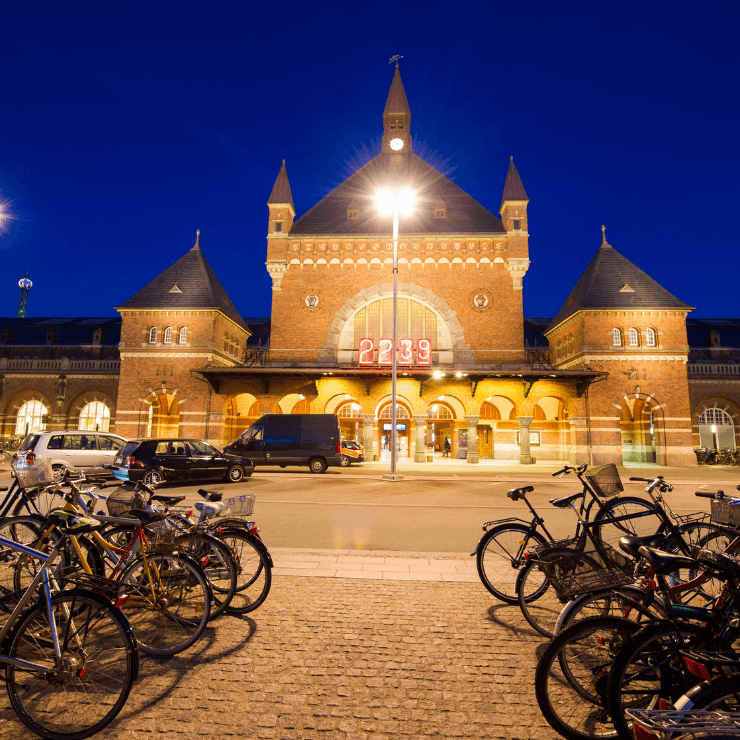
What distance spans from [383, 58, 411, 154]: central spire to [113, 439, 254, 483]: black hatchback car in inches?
1029

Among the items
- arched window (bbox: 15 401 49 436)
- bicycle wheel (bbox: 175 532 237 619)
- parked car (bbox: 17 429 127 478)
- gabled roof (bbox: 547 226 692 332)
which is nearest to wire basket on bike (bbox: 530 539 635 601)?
bicycle wheel (bbox: 175 532 237 619)

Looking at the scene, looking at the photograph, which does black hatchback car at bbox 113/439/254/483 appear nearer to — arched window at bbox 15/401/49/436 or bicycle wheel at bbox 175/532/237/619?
bicycle wheel at bbox 175/532/237/619

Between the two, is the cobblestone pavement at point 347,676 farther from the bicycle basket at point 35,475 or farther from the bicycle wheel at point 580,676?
the bicycle basket at point 35,475

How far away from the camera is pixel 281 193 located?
98.2ft

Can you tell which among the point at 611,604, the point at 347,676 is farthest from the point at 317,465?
the point at 611,604

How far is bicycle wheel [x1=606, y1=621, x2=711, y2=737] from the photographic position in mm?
2260

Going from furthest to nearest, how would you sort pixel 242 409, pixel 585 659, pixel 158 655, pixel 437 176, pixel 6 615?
pixel 437 176 → pixel 242 409 → pixel 6 615 → pixel 158 655 → pixel 585 659

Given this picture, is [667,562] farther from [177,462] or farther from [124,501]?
[177,462]

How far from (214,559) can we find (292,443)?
593 inches

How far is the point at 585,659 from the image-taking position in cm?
264

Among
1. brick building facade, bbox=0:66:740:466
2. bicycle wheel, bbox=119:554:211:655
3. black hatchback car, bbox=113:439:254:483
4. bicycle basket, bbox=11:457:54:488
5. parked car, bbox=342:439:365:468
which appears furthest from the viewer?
brick building facade, bbox=0:66:740:466

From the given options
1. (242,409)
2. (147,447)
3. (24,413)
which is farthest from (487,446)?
(24,413)

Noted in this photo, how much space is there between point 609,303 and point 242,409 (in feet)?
77.8

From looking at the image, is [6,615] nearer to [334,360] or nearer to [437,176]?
[334,360]
